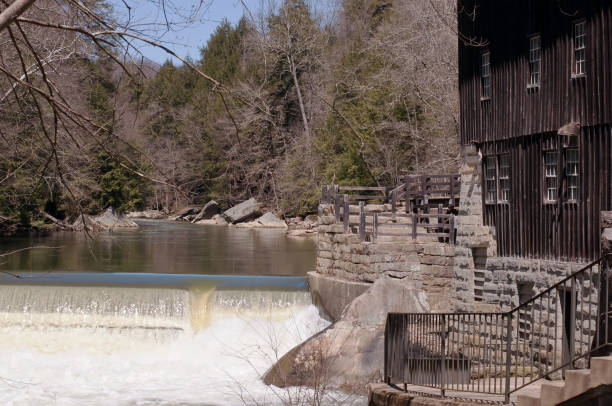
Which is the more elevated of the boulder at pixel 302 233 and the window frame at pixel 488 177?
the window frame at pixel 488 177

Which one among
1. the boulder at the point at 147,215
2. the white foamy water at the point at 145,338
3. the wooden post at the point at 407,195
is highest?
the wooden post at the point at 407,195

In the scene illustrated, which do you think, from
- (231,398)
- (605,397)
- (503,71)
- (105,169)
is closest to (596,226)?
(503,71)

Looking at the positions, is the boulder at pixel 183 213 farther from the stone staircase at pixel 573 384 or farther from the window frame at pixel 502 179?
the stone staircase at pixel 573 384

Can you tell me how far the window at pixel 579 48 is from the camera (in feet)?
47.9

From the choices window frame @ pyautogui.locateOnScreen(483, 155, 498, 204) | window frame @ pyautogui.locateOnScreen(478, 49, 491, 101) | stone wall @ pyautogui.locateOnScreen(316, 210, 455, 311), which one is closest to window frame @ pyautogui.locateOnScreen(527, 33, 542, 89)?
window frame @ pyautogui.locateOnScreen(478, 49, 491, 101)

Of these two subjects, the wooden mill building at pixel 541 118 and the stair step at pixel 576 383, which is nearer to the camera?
the stair step at pixel 576 383

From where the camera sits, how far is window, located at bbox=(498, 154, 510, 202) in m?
16.7

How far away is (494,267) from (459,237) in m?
1.49

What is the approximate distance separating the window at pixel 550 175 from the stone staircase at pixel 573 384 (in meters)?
6.51

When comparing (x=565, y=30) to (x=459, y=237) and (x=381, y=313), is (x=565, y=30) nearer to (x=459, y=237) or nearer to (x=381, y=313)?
(x=459, y=237)

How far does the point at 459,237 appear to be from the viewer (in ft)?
59.5

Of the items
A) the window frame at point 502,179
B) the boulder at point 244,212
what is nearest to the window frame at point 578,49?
the window frame at point 502,179

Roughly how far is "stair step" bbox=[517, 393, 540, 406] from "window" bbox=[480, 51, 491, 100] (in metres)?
9.12

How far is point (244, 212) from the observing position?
56969mm
